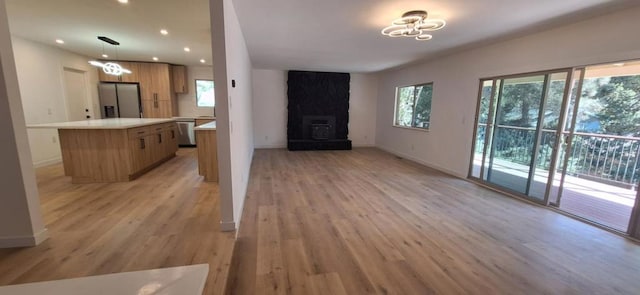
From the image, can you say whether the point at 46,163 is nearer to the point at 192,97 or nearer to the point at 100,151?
the point at 100,151

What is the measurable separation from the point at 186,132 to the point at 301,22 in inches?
210

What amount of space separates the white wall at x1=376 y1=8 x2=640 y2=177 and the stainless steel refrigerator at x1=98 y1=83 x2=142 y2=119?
7051 mm

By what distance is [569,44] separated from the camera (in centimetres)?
304

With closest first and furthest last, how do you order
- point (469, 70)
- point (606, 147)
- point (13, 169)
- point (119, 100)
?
point (13, 169), point (606, 147), point (469, 70), point (119, 100)

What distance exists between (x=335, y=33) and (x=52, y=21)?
13.1 ft

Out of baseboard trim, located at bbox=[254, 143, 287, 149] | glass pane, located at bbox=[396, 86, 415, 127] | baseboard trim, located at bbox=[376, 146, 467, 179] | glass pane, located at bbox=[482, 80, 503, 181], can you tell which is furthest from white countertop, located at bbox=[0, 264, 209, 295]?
baseboard trim, located at bbox=[254, 143, 287, 149]

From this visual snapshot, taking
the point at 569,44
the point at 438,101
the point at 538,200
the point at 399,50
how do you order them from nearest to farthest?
the point at 569,44 → the point at 538,200 → the point at 399,50 → the point at 438,101

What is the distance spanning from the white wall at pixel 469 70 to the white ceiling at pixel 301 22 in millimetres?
222

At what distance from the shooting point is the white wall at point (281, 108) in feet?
24.1

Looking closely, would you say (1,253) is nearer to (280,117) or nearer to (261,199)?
(261,199)

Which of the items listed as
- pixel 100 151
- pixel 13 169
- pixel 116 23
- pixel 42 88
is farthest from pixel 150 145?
pixel 13 169

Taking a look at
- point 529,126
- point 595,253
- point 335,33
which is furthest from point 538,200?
point 335,33

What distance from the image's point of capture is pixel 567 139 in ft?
10.3

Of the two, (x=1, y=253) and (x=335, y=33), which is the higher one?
(x=335, y=33)
